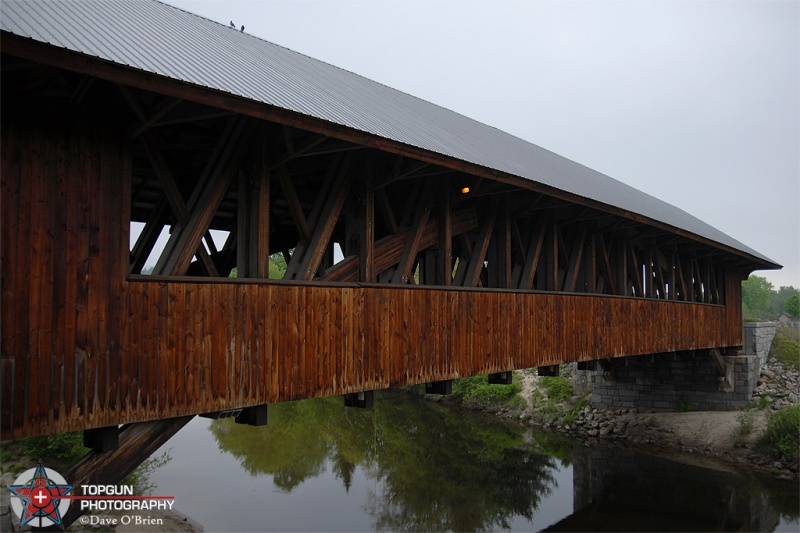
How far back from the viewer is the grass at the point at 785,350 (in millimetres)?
19723

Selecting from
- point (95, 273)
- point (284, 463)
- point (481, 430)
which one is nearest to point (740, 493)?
point (481, 430)

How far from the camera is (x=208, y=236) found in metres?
8.96

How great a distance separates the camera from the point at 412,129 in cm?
779

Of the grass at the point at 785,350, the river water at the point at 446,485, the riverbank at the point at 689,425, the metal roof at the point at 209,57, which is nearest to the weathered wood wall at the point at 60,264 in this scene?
the metal roof at the point at 209,57

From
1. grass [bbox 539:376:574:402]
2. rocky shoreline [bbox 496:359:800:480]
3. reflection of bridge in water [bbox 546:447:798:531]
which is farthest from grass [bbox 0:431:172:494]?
grass [bbox 539:376:574:402]

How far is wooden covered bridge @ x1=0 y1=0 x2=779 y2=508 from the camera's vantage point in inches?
169

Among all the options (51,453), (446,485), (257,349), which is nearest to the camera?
(257,349)

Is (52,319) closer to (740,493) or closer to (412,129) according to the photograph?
(412,129)

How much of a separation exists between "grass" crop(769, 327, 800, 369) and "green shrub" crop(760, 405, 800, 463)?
5219 millimetres

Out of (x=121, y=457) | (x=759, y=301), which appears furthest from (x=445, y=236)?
(x=759, y=301)

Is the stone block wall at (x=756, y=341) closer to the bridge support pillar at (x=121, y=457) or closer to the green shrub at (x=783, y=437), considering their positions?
the green shrub at (x=783, y=437)

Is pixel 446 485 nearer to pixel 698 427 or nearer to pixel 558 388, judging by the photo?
pixel 698 427

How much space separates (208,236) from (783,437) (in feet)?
45.6

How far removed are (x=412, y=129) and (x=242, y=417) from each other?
402cm
